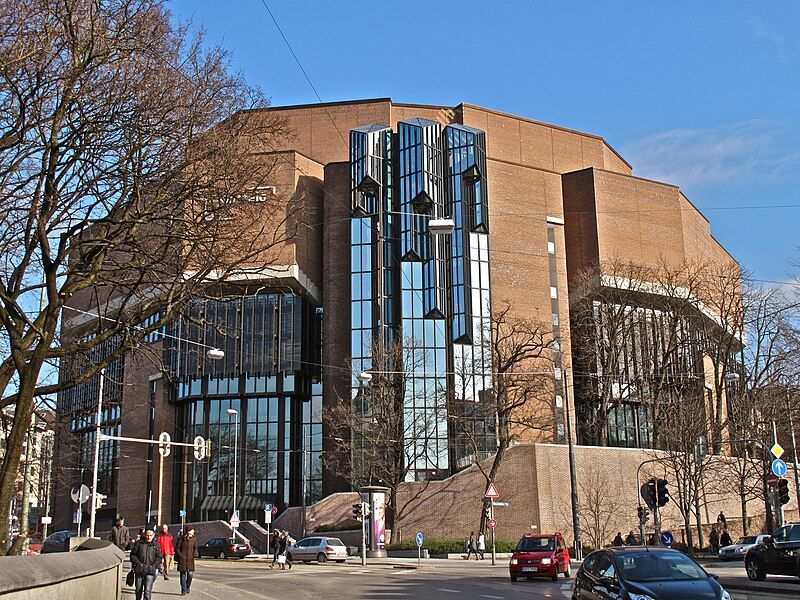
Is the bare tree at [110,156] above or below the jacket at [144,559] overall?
above

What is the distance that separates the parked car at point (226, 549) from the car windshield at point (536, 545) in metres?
27.4

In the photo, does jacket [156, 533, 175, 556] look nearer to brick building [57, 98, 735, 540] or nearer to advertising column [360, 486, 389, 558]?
advertising column [360, 486, 389, 558]

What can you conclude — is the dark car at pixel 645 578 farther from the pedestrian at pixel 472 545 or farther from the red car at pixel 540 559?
the pedestrian at pixel 472 545

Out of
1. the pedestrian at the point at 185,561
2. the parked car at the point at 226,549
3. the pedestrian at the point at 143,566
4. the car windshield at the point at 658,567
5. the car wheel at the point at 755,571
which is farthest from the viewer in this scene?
the parked car at the point at 226,549

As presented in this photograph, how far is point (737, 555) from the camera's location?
132 ft

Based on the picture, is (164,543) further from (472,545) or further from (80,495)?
(472,545)

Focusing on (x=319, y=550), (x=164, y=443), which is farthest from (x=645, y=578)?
(x=319, y=550)

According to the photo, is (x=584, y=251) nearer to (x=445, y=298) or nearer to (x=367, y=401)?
(x=445, y=298)

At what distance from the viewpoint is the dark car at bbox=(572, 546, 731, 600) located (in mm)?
11531

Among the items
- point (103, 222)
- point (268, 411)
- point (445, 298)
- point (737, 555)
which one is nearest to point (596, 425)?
point (445, 298)

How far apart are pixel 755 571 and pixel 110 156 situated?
19370mm

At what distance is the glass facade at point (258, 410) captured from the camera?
66.2 meters

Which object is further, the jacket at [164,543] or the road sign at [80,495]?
the road sign at [80,495]

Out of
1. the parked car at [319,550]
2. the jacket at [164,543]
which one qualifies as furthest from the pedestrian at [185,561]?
the parked car at [319,550]
